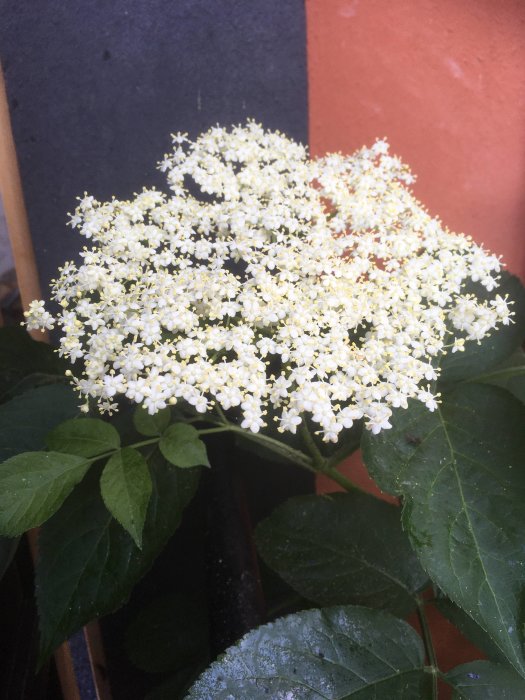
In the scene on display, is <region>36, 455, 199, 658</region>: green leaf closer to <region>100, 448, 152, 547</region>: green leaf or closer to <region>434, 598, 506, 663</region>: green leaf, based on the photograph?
<region>100, 448, 152, 547</region>: green leaf

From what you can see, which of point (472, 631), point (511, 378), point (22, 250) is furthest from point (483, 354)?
point (22, 250)

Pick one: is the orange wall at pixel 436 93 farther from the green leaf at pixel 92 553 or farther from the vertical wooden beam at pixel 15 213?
the green leaf at pixel 92 553

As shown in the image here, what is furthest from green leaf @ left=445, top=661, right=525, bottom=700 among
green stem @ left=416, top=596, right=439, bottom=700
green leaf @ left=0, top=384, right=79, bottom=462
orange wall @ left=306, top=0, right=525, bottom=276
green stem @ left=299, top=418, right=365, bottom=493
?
orange wall @ left=306, top=0, right=525, bottom=276

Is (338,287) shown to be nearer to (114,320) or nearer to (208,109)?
(114,320)

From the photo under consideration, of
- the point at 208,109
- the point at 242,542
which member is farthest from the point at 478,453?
the point at 208,109

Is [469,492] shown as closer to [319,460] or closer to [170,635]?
[319,460]

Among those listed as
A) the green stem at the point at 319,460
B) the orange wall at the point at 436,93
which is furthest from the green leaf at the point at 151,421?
the orange wall at the point at 436,93

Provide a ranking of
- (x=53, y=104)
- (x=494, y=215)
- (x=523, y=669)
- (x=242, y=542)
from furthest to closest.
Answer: (x=494, y=215), (x=53, y=104), (x=242, y=542), (x=523, y=669)
